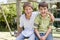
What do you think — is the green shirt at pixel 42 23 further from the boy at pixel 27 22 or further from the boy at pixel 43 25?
the boy at pixel 27 22

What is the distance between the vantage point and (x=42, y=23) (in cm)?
362

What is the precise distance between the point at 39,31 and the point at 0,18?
5.39m

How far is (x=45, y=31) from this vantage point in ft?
11.8

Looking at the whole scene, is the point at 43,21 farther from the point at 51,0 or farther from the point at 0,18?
the point at 0,18

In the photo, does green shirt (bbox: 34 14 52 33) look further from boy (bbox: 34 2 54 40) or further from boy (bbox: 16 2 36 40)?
boy (bbox: 16 2 36 40)

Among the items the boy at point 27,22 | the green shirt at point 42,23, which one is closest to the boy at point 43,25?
the green shirt at point 42,23

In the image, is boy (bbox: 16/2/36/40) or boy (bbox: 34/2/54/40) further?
boy (bbox: 16/2/36/40)

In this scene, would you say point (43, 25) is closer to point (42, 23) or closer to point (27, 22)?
point (42, 23)

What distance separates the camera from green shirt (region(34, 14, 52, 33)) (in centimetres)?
361

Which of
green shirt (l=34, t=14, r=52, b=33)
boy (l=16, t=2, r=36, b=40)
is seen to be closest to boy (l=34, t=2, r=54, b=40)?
green shirt (l=34, t=14, r=52, b=33)

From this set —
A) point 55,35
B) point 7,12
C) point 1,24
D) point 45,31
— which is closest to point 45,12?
point 45,31

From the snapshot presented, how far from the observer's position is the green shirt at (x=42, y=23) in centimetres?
361

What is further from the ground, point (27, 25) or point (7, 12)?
point (27, 25)

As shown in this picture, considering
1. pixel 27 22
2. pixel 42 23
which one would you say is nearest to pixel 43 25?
pixel 42 23
